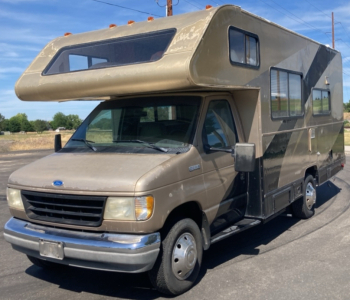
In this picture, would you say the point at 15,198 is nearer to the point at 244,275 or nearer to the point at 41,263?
the point at 41,263

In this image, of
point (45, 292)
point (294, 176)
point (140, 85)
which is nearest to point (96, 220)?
point (45, 292)

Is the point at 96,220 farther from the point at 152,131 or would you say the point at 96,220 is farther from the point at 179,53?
the point at 179,53

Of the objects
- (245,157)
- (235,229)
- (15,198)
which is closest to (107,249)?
(15,198)

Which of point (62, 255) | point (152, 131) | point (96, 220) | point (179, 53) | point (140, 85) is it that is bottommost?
point (62, 255)

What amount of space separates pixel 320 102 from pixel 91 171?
5.50 meters

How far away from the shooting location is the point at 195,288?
4.61 meters

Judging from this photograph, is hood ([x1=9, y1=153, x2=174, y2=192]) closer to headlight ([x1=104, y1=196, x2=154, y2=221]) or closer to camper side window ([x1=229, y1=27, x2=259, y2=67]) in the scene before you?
headlight ([x1=104, y1=196, x2=154, y2=221])

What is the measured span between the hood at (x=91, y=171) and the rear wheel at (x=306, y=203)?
3782mm

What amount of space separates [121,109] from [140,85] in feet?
3.02

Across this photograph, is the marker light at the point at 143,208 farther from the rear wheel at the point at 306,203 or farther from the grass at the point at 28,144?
the grass at the point at 28,144

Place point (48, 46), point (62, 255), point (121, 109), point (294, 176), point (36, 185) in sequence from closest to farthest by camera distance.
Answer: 1. point (62, 255)
2. point (36, 185)
3. point (121, 109)
4. point (48, 46)
5. point (294, 176)

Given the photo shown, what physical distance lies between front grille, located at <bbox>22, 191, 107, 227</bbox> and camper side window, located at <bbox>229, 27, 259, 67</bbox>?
245cm

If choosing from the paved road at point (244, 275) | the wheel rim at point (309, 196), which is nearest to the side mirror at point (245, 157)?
the paved road at point (244, 275)

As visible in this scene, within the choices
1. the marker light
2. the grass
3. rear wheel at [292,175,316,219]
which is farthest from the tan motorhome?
the grass
